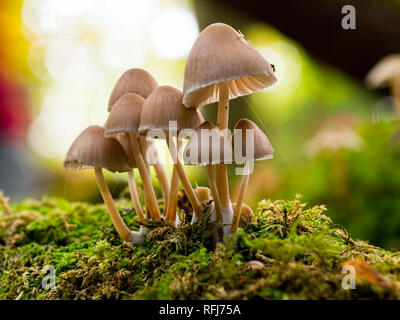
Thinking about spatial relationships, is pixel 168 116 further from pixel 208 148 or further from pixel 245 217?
pixel 245 217

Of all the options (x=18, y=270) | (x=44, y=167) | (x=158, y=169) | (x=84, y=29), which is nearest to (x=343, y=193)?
(x=158, y=169)

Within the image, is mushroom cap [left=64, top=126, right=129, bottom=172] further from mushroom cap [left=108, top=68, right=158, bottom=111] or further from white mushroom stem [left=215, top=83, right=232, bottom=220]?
white mushroom stem [left=215, top=83, right=232, bottom=220]

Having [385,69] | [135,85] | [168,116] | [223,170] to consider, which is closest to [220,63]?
[168,116]

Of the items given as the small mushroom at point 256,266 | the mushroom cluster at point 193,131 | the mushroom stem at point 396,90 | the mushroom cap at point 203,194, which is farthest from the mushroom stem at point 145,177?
the mushroom stem at point 396,90

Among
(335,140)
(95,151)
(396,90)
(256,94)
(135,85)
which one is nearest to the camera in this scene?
(95,151)

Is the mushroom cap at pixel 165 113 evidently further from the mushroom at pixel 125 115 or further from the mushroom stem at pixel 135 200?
the mushroom stem at pixel 135 200

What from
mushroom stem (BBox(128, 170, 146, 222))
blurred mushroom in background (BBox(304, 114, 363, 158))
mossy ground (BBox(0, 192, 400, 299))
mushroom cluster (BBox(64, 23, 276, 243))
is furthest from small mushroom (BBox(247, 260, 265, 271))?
blurred mushroom in background (BBox(304, 114, 363, 158))
